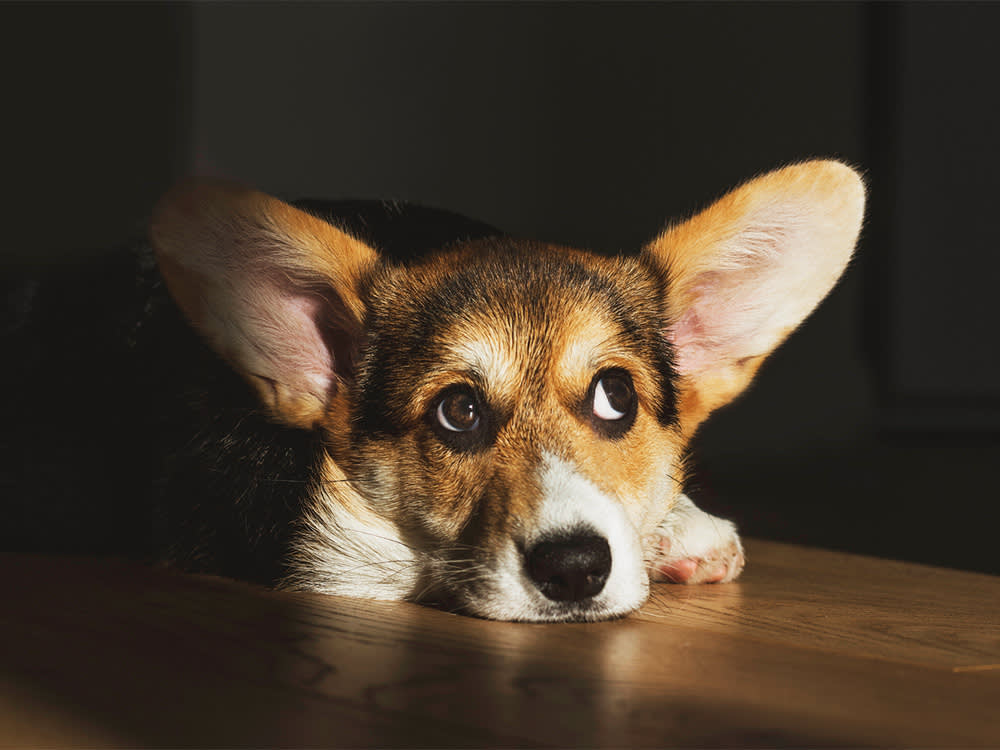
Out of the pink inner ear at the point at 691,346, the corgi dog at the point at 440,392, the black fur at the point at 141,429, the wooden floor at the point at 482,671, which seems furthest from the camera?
the pink inner ear at the point at 691,346

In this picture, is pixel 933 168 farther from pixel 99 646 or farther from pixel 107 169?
pixel 99 646

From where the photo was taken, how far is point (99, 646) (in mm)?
1496

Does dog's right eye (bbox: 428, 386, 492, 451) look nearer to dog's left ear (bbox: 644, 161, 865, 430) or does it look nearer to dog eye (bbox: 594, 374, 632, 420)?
dog eye (bbox: 594, 374, 632, 420)

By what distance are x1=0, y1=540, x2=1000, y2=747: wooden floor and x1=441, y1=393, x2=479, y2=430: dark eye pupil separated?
298 mm

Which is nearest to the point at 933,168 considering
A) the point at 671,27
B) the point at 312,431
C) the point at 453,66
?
the point at 671,27

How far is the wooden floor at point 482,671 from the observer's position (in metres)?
1.16

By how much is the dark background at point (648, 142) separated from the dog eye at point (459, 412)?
1420 mm

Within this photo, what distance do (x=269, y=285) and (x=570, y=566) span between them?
30.5 inches

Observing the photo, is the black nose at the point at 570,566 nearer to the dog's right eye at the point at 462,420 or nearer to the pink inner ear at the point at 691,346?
the dog's right eye at the point at 462,420

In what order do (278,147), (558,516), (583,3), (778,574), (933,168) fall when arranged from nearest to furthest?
(558,516) < (778,574) < (278,147) < (583,3) < (933,168)

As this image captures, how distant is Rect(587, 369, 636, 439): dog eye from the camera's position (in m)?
1.86

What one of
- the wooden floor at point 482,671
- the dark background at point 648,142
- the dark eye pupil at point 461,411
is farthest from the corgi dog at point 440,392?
the dark background at point 648,142

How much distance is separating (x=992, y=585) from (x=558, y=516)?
0.97m

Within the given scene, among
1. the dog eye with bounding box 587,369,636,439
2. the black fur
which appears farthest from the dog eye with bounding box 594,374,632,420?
the black fur
